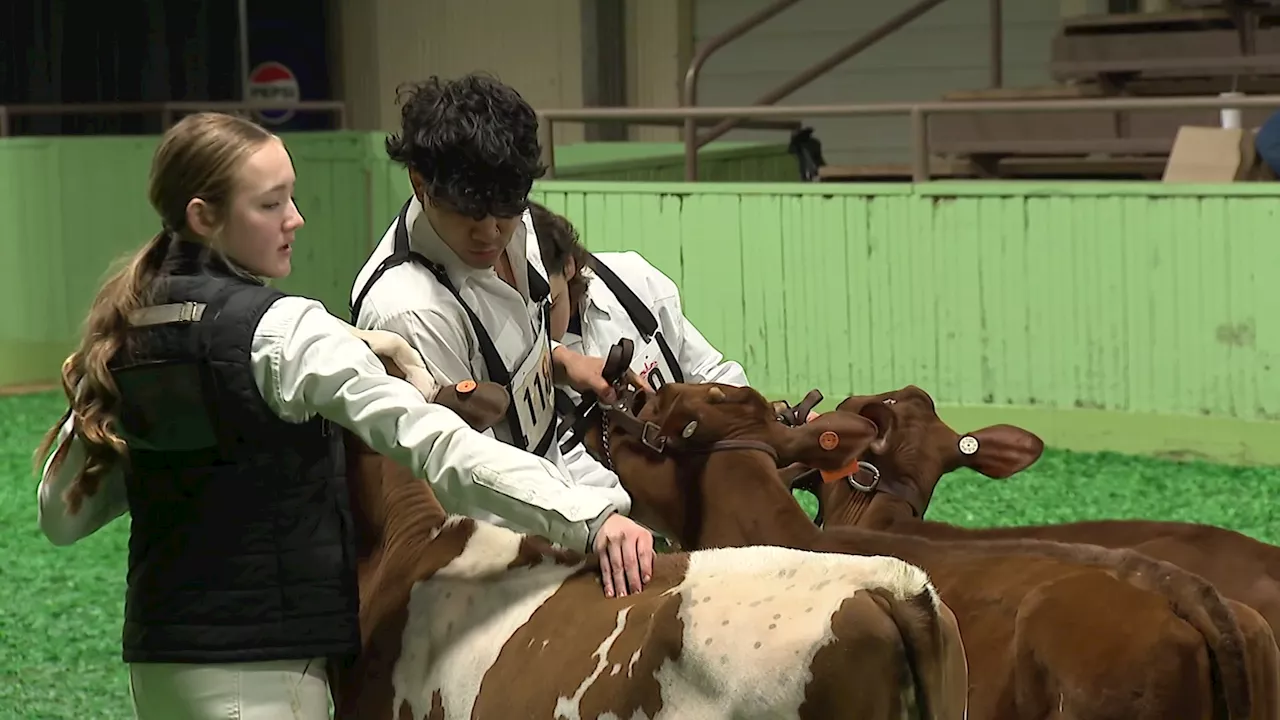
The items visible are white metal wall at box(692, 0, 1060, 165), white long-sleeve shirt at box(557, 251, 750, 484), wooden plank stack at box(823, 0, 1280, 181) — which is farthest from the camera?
white metal wall at box(692, 0, 1060, 165)

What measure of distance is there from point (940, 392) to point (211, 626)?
18.8 ft

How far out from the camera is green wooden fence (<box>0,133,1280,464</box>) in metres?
7.09

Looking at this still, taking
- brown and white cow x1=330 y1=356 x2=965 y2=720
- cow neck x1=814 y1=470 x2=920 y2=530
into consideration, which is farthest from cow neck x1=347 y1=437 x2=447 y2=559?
cow neck x1=814 y1=470 x2=920 y2=530

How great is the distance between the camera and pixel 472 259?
282cm

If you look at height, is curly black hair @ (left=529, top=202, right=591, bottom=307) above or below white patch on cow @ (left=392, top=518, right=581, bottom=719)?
above

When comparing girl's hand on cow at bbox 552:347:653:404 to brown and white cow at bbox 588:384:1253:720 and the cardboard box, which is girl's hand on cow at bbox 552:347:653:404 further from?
the cardboard box

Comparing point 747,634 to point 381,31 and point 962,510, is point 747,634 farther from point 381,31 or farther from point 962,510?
point 381,31

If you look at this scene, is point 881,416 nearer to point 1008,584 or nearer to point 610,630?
point 1008,584

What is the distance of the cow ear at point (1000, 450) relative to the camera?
3682mm

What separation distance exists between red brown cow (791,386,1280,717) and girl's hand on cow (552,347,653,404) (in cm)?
38

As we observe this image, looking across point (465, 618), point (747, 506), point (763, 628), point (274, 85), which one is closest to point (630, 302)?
point (747, 506)

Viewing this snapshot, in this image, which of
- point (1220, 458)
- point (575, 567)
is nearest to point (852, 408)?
point (575, 567)

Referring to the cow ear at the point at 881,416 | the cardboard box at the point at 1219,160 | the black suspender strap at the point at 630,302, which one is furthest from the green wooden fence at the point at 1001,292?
the black suspender strap at the point at 630,302

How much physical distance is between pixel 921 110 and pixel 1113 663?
5261 mm
